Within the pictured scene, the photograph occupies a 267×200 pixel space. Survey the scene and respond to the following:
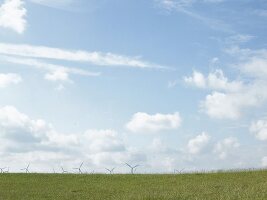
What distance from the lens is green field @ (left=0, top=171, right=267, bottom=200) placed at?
129 ft

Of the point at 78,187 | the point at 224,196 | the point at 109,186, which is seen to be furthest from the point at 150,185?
the point at 224,196

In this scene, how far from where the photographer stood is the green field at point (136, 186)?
129 ft

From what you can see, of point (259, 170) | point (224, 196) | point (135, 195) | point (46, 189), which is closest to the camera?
point (224, 196)

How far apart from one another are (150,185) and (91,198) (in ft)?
24.6

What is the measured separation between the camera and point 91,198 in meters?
40.5

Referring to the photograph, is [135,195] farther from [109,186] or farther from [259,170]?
[259,170]

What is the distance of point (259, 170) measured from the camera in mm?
50500

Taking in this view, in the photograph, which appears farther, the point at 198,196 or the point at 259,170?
the point at 259,170

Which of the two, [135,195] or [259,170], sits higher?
[259,170]

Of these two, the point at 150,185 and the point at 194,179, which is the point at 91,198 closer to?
the point at 150,185

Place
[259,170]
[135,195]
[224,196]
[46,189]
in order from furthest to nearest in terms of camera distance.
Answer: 1. [259,170]
2. [46,189]
3. [135,195]
4. [224,196]

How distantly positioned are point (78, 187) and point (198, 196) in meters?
13.4

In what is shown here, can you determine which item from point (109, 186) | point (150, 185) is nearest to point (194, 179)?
point (150, 185)

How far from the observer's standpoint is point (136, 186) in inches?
1812
